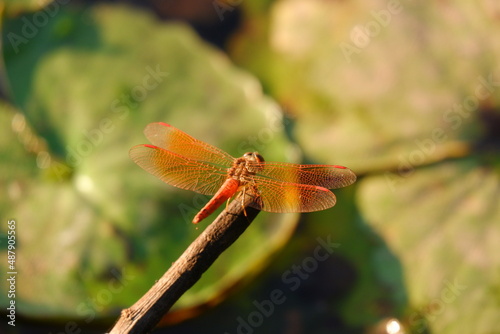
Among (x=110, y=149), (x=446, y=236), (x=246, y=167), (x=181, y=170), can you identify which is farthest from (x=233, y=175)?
(x=446, y=236)

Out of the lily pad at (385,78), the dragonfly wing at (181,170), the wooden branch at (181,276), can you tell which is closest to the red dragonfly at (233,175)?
the dragonfly wing at (181,170)

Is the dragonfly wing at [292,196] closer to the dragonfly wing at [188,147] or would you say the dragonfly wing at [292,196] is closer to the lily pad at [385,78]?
the dragonfly wing at [188,147]

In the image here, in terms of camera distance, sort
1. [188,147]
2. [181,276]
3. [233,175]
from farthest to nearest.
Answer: [188,147]
[233,175]
[181,276]

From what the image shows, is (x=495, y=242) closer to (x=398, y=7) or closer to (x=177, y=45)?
(x=398, y=7)

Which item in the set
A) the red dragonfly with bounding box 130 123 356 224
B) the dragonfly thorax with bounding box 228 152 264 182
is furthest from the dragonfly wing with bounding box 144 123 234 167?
the dragonfly thorax with bounding box 228 152 264 182

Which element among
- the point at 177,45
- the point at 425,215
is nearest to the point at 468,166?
the point at 425,215

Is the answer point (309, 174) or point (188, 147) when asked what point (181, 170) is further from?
point (309, 174)
